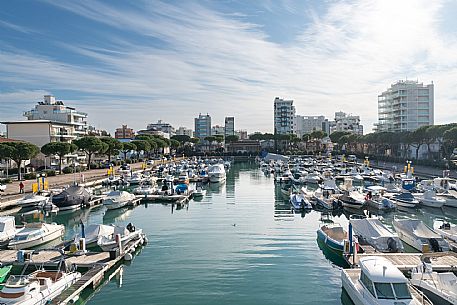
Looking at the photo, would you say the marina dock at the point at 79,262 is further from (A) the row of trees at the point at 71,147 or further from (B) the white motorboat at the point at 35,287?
(A) the row of trees at the point at 71,147

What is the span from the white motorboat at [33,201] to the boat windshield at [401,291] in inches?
1420

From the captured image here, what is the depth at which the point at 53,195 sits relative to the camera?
43562 mm

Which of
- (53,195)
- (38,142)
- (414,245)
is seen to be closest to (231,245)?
(414,245)

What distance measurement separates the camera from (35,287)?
659 inches

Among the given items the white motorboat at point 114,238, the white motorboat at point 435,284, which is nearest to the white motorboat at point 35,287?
the white motorboat at point 114,238

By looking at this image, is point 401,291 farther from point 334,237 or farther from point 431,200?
point 431,200

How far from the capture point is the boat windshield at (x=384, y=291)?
1519cm

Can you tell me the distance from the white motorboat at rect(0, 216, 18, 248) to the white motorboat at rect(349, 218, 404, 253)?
22.3 meters

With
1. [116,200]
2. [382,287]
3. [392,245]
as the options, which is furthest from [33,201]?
[382,287]

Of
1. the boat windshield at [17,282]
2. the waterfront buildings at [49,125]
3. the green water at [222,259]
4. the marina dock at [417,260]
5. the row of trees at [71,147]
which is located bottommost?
the green water at [222,259]

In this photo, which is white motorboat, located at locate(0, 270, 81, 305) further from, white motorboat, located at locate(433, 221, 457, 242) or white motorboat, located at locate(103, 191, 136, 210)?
white motorboat, located at locate(103, 191, 136, 210)

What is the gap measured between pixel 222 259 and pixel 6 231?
1527 cm

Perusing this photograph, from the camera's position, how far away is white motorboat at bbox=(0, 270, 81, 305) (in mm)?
15977

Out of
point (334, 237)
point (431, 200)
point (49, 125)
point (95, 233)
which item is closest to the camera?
point (334, 237)
